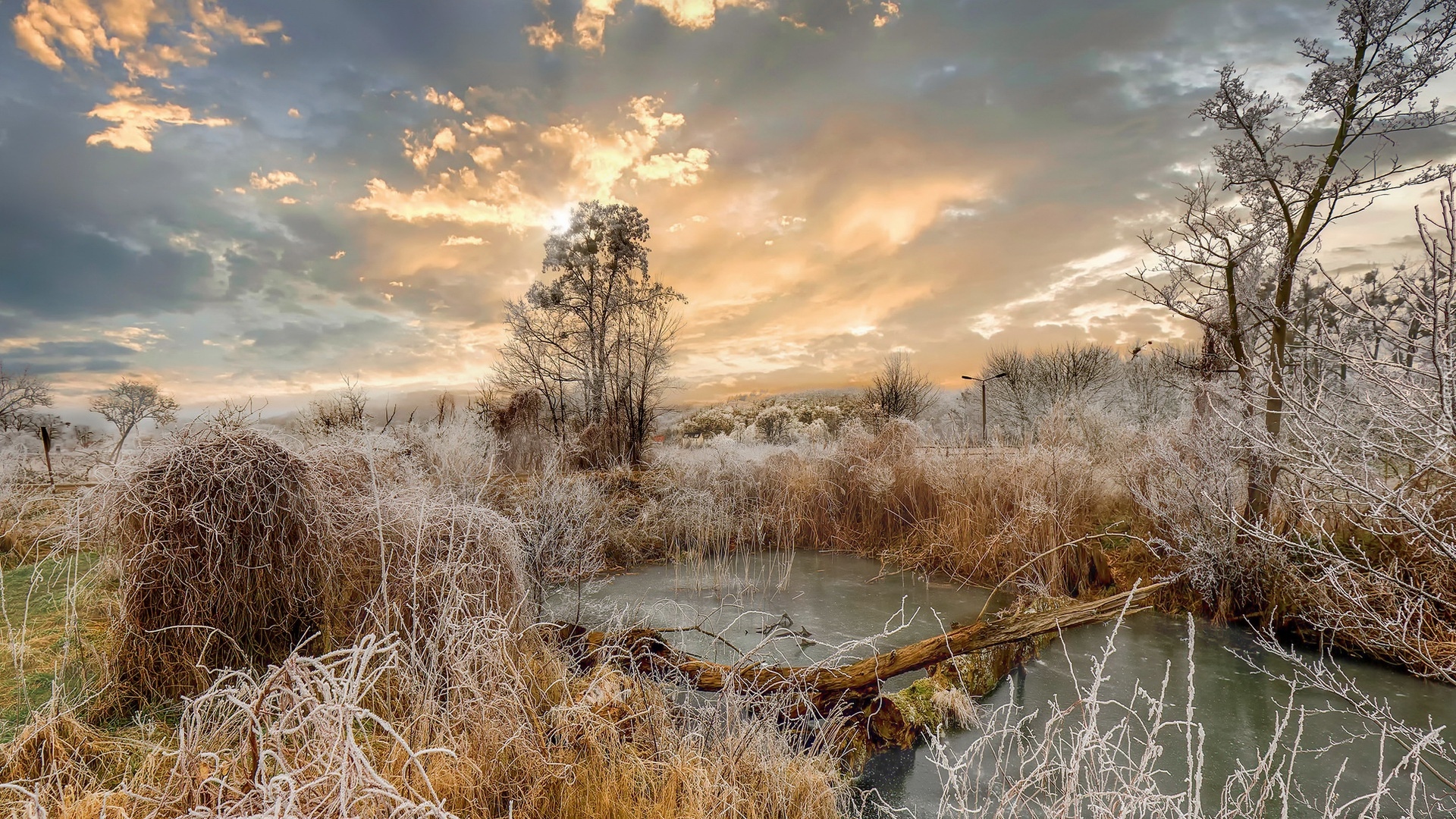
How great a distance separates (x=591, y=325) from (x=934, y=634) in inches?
515

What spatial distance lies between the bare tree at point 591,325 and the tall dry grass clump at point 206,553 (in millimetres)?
11586

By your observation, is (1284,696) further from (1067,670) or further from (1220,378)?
(1220,378)

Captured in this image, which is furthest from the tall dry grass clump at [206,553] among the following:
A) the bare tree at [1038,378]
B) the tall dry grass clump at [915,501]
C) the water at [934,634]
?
the bare tree at [1038,378]

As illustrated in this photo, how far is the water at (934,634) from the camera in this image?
4312 millimetres

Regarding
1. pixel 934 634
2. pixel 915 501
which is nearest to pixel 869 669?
pixel 934 634

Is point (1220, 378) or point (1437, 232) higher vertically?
point (1437, 232)

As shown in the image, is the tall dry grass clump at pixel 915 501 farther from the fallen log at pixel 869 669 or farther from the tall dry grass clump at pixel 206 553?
the tall dry grass clump at pixel 206 553

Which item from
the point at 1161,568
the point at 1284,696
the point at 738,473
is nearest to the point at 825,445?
the point at 738,473

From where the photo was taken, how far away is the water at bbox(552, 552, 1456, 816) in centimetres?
431

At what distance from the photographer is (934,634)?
674 cm

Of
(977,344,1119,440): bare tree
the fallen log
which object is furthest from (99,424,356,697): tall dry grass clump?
(977,344,1119,440): bare tree

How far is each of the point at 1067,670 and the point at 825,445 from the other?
22.0 feet

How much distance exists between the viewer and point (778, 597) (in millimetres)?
7996

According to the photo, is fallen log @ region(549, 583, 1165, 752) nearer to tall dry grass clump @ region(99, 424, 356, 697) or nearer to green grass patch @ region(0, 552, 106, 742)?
tall dry grass clump @ region(99, 424, 356, 697)
